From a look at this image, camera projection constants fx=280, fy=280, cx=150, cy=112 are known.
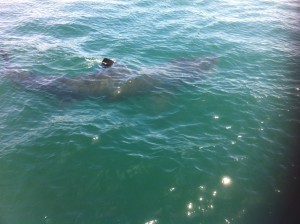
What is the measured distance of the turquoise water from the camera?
48.1 feet

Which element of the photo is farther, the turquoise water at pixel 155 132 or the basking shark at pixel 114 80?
the basking shark at pixel 114 80

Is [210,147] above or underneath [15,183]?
above

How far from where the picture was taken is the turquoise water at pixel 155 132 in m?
14.6

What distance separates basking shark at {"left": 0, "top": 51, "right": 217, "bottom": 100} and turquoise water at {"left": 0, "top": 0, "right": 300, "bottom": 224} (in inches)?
17.9

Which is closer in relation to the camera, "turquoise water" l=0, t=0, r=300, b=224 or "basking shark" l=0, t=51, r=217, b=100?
"turquoise water" l=0, t=0, r=300, b=224

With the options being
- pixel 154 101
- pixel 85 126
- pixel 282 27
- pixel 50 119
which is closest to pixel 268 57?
pixel 282 27

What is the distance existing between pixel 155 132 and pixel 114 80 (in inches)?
292

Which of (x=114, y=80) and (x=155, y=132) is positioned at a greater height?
(x=114, y=80)

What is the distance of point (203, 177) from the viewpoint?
1614 cm

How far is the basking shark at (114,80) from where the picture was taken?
2331cm

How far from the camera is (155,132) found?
19.5 metres

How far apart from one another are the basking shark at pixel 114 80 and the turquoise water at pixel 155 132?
1.49 ft

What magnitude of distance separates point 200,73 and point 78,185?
15.9 m

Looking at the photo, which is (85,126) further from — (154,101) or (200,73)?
(200,73)
